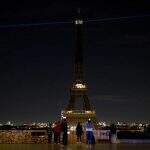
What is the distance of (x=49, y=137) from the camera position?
3906 cm

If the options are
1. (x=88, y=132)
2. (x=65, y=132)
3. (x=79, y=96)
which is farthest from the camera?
(x=79, y=96)

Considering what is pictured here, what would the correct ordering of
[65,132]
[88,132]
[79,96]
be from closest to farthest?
[65,132]
[88,132]
[79,96]

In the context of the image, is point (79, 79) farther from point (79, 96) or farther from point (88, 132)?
point (88, 132)

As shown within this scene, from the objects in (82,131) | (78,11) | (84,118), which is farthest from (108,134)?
(78,11)

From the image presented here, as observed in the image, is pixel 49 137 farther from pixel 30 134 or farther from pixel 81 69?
pixel 81 69

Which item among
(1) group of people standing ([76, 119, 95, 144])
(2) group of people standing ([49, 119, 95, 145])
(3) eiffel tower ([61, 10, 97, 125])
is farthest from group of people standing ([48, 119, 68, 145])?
(3) eiffel tower ([61, 10, 97, 125])

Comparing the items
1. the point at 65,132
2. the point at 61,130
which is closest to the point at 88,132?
the point at 65,132

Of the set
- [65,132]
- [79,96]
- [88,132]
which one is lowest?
[65,132]

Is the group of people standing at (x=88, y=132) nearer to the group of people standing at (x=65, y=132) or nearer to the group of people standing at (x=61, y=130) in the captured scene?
the group of people standing at (x=65, y=132)

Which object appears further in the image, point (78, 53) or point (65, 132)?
point (78, 53)

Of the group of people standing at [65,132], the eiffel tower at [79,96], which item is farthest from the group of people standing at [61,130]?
the eiffel tower at [79,96]

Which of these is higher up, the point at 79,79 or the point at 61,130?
the point at 79,79

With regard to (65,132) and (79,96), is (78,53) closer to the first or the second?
(79,96)

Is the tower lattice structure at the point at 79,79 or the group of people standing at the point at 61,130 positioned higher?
the tower lattice structure at the point at 79,79
